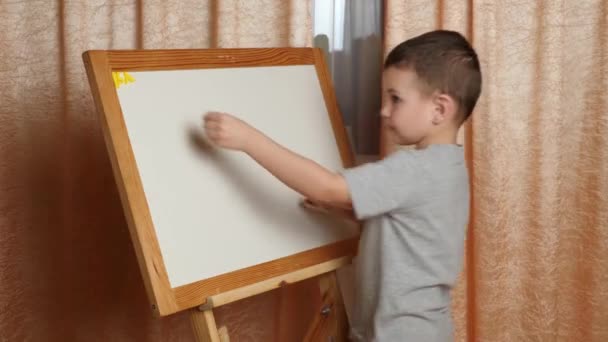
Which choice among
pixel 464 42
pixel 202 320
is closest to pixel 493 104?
pixel 464 42

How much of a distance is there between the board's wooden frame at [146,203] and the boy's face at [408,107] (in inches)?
10.5

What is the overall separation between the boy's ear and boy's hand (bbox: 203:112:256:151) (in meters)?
0.36

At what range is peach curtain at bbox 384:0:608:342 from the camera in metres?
2.02

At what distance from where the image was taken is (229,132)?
1377mm

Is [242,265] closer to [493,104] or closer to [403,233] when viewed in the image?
[403,233]

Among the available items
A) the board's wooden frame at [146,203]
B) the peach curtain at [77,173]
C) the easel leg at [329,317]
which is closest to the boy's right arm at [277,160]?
the board's wooden frame at [146,203]

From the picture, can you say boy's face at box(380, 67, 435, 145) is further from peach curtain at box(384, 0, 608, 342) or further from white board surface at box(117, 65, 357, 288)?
peach curtain at box(384, 0, 608, 342)

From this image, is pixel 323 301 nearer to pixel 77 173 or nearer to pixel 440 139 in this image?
pixel 440 139

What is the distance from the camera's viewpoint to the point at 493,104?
203 centimetres

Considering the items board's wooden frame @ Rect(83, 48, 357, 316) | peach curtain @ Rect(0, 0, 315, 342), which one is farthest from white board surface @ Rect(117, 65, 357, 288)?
peach curtain @ Rect(0, 0, 315, 342)

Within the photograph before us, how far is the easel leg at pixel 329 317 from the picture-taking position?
1.72m

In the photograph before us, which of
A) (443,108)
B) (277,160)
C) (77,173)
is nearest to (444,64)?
(443,108)

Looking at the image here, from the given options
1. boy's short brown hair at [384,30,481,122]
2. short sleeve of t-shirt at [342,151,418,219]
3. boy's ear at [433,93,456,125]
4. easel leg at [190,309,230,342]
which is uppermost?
boy's short brown hair at [384,30,481,122]

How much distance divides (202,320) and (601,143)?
1.20m
